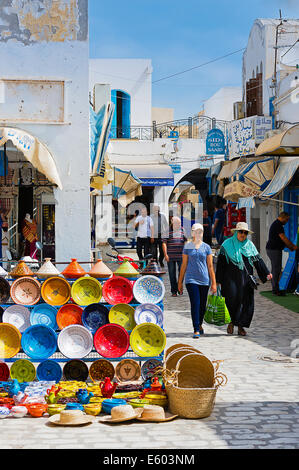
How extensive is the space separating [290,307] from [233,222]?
9.88 m

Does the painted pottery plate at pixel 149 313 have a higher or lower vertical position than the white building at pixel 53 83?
lower

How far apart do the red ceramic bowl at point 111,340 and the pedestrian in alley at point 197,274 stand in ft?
8.25

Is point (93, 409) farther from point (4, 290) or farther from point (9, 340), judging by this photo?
point (4, 290)

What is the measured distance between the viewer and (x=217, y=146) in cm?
2402

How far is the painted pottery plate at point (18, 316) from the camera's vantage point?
23.0 feet

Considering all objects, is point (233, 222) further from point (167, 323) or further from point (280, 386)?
point (280, 386)

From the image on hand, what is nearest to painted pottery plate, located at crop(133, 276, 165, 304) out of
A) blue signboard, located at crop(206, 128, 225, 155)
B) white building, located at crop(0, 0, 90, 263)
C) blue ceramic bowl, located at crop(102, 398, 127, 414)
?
blue ceramic bowl, located at crop(102, 398, 127, 414)

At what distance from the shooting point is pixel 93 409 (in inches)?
224

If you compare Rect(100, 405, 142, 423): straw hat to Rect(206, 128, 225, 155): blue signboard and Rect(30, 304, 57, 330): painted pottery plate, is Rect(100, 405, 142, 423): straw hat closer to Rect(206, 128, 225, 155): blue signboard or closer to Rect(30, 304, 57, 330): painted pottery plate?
Rect(30, 304, 57, 330): painted pottery plate

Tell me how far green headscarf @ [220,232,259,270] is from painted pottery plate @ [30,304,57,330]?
3305mm

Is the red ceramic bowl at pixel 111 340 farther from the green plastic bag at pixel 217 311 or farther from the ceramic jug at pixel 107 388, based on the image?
the green plastic bag at pixel 217 311

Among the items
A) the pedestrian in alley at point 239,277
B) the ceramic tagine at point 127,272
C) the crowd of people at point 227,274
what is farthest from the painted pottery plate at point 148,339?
the pedestrian in alley at point 239,277

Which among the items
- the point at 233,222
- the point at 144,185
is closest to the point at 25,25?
the point at 233,222

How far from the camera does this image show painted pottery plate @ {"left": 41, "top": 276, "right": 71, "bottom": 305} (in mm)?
7188
